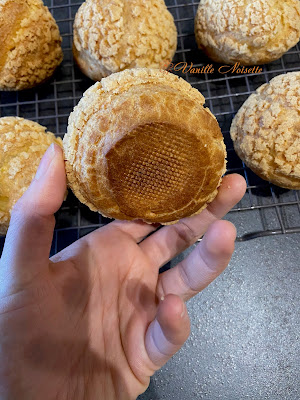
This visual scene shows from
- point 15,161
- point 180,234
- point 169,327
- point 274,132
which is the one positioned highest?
point 15,161

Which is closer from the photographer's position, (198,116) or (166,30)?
(198,116)

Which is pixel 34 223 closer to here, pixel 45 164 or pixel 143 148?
pixel 45 164

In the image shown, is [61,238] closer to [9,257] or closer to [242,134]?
[9,257]

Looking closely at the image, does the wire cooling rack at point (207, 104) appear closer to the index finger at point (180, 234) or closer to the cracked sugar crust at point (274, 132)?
the cracked sugar crust at point (274, 132)

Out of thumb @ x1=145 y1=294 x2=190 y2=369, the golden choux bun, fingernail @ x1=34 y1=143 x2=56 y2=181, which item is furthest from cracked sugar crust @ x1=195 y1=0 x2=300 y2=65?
thumb @ x1=145 y1=294 x2=190 y2=369

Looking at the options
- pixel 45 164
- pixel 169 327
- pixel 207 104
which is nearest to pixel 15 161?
pixel 45 164

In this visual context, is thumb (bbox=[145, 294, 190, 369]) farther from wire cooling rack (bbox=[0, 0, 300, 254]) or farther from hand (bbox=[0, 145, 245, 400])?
wire cooling rack (bbox=[0, 0, 300, 254])

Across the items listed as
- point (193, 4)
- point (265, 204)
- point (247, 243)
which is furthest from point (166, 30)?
point (247, 243)
